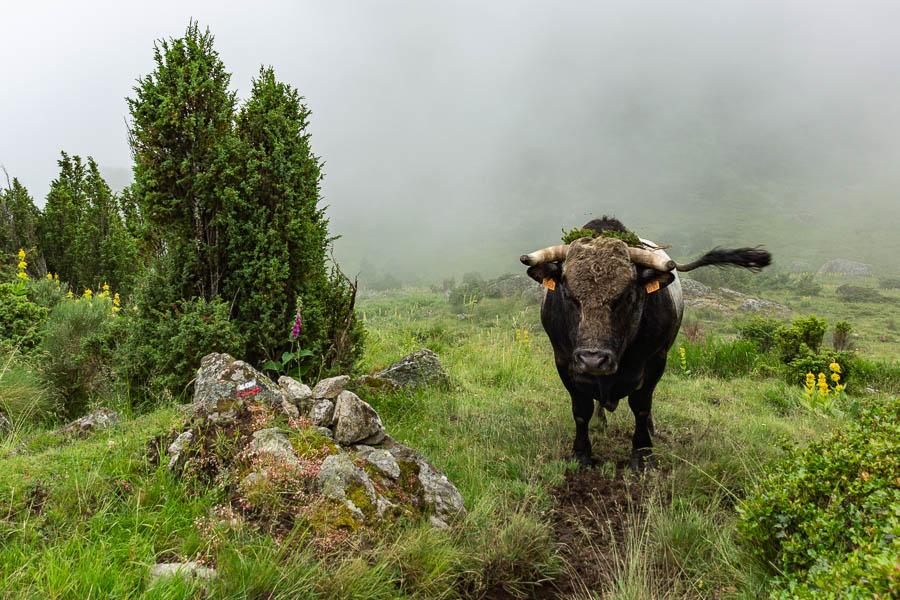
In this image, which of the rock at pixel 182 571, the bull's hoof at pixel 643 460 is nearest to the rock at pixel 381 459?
the rock at pixel 182 571

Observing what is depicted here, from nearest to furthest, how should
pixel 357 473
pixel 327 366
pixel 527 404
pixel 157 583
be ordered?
1. pixel 157 583
2. pixel 357 473
3. pixel 327 366
4. pixel 527 404

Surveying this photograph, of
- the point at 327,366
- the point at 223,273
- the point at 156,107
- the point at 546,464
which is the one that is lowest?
the point at 546,464

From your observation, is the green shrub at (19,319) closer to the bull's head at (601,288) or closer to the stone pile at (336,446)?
the stone pile at (336,446)

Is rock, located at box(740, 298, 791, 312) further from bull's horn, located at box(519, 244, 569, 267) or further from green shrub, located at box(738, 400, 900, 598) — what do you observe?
green shrub, located at box(738, 400, 900, 598)

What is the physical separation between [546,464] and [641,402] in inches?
47.7

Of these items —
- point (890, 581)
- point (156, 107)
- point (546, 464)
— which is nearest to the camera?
point (890, 581)

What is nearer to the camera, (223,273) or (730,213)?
(223,273)

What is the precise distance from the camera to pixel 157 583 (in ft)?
6.46

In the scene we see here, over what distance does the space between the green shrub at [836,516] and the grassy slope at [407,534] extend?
0.30 metres

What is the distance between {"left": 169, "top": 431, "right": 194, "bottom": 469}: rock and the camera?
9.60ft

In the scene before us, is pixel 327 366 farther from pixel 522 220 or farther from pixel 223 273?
pixel 522 220

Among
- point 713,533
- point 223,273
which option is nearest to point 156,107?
point 223,273

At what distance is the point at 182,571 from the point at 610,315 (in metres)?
3.33

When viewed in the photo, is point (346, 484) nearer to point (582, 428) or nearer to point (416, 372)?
point (582, 428)
